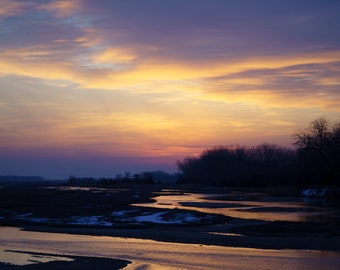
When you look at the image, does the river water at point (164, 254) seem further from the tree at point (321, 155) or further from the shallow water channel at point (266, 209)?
the tree at point (321, 155)

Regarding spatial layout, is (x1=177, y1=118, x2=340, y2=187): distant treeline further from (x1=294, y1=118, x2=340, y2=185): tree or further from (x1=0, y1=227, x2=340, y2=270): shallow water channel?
(x1=0, y1=227, x2=340, y2=270): shallow water channel

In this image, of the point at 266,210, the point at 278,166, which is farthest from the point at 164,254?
the point at 278,166

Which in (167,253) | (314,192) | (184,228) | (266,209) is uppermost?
(167,253)

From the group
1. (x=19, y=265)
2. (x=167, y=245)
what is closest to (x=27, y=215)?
(x=167, y=245)

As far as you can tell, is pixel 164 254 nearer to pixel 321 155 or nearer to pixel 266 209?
pixel 266 209

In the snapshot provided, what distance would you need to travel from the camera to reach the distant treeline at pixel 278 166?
276 ft

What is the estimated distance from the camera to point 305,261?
1803 centimetres

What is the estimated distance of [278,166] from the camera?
14425 centimetres

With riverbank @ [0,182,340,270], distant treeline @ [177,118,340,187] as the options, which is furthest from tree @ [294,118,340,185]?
riverbank @ [0,182,340,270]

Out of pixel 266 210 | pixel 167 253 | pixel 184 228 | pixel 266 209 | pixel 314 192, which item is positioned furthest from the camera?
pixel 314 192

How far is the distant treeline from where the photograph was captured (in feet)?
276

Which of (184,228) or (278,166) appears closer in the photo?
(184,228)

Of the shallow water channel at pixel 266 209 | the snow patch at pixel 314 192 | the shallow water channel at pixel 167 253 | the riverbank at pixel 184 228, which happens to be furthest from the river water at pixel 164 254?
the snow patch at pixel 314 192

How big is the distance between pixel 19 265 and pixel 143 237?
9410 mm
